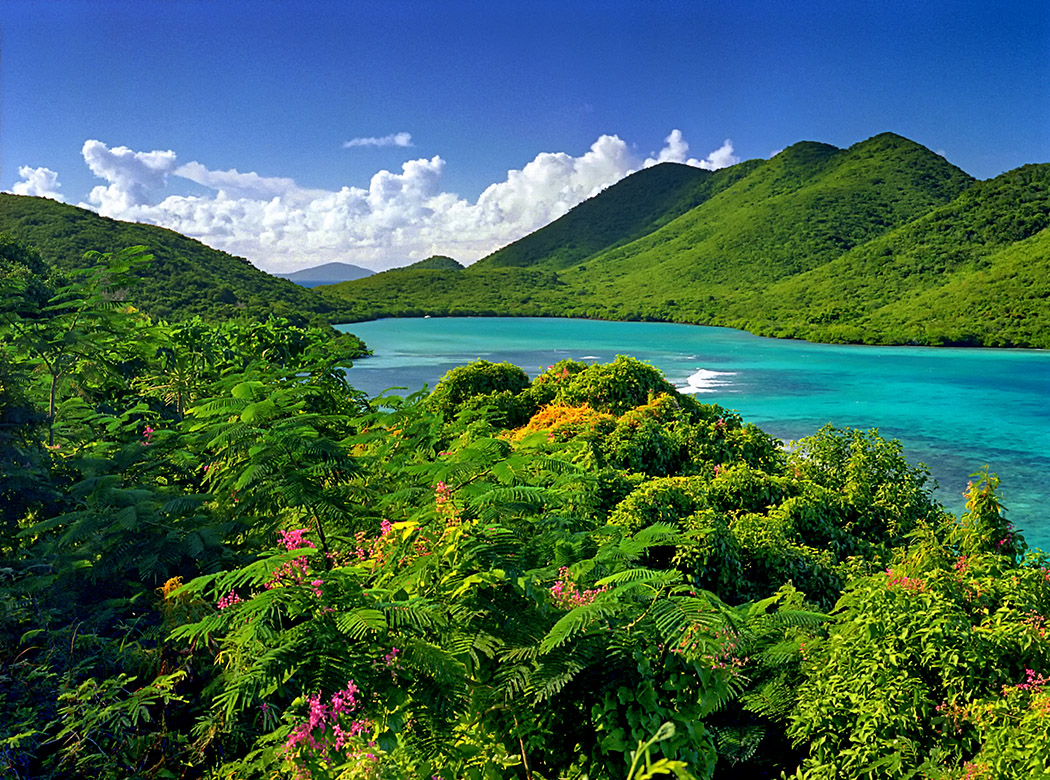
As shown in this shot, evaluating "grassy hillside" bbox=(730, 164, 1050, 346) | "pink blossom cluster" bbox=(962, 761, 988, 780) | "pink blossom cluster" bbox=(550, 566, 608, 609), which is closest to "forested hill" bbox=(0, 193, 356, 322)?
"pink blossom cluster" bbox=(550, 566, 608, 609)

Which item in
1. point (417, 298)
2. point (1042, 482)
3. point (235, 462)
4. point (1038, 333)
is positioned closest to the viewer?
point (235, 462)

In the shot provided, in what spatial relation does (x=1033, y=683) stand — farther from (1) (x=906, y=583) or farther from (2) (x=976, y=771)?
(1) (x=906, y=583)

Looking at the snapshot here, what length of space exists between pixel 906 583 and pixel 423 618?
4.49m

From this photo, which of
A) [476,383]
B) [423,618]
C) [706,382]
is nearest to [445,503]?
[423,618]

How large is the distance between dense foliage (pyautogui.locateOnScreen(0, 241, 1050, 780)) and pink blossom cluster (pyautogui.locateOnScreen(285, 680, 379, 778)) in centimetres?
2

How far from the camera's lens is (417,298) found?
135000 millimetres

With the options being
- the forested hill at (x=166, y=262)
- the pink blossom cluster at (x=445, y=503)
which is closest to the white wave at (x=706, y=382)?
the pink blossom cluster at (x=445, y=503)

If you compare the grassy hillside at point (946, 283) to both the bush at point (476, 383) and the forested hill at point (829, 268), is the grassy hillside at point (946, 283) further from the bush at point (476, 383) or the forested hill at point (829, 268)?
the bush at point (476, 383)

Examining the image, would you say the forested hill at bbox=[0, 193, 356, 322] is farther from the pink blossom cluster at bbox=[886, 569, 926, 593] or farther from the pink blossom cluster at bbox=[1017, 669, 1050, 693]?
the pink blossom cluster at bbox=[1017, 669, 1050, 693]

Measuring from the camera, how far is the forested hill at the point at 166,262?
56.2 metres

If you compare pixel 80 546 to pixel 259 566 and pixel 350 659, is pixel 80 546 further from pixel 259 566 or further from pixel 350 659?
pixel 350 659

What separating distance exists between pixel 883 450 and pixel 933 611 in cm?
756

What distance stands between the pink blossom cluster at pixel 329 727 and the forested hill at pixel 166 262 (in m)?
50.9

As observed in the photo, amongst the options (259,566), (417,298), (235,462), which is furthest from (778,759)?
(417,298)
